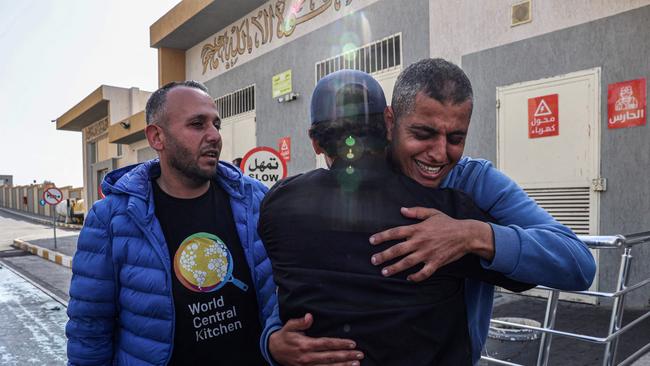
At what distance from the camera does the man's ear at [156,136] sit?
2.20 m

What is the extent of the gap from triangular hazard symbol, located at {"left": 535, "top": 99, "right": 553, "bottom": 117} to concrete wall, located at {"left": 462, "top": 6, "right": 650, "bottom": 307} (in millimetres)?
371

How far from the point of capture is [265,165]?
5406 mm

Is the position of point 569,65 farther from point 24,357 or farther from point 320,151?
point 24,357

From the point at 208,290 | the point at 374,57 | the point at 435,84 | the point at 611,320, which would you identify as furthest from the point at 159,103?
the point at 374,57

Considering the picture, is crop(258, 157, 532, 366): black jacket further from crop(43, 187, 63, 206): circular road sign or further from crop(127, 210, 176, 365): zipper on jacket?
crop(43, 187, 63, 206): circular road sign

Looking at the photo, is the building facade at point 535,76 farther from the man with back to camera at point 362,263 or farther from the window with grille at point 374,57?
the man with back to camera at point 362,263

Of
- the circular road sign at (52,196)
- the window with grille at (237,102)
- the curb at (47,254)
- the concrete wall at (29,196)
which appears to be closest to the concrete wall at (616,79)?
the window with grille at (237,102)

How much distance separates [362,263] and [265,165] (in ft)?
14.2

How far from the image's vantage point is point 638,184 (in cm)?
553

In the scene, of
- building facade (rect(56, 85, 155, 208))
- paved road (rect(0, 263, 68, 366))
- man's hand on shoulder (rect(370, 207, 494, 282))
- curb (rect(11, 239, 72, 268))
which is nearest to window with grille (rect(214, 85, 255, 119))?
curb (rect(11, 239, 72, 268))

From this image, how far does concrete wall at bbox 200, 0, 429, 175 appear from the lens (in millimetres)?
7996

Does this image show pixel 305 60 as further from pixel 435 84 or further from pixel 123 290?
pixel 435 84

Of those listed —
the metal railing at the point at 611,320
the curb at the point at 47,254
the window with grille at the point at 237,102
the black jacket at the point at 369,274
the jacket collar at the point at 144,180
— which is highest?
the window with grille at the point at 237,102

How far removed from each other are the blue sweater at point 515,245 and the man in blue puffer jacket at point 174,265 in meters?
0.94
